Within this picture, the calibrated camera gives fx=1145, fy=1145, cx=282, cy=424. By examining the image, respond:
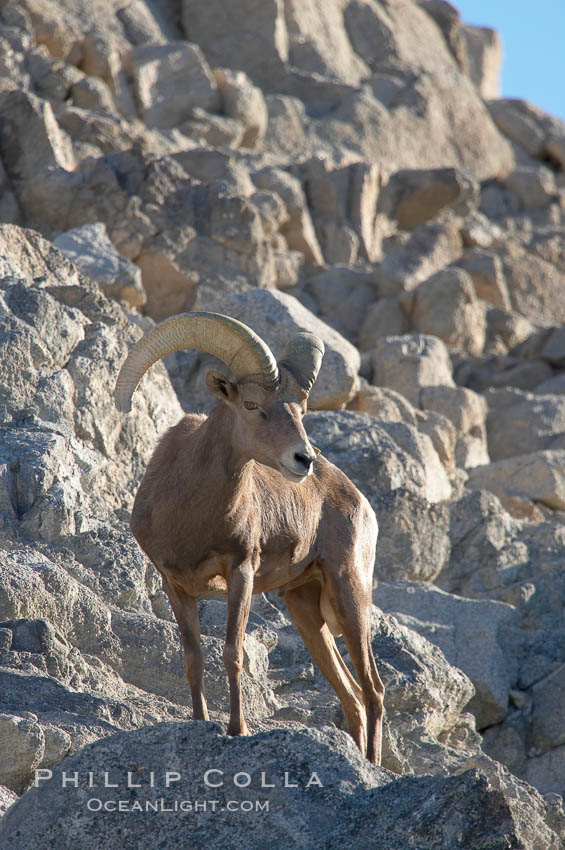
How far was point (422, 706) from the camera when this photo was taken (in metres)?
9.54

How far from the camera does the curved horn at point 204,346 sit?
24.0ft

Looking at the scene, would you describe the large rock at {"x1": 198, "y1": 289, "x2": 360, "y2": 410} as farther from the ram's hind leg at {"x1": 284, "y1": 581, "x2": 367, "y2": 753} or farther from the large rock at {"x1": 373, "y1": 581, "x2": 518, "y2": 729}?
the ram's hind leg at {"x1": 284, "y1": 581, "x2": 367, "y2": 753}

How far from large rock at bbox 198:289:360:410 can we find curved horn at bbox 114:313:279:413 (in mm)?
6770

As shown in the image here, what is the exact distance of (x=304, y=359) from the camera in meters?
7.59

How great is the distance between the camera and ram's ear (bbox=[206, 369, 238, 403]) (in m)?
7.44

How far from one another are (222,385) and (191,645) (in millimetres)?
1680

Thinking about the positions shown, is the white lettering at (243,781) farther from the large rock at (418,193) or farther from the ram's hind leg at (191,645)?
the large rock at (418,193)

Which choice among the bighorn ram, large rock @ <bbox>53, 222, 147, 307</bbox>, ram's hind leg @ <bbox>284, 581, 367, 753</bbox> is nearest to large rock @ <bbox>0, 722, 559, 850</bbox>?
the bighorn ram

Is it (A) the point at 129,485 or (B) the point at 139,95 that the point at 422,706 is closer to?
(A) the point at 129,485

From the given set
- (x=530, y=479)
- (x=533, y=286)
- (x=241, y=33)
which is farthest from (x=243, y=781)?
(x=241, y=33)

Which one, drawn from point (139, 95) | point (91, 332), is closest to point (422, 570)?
point (91, 332)

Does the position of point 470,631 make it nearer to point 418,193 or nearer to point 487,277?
point 487,277

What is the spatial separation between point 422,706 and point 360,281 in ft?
60.0

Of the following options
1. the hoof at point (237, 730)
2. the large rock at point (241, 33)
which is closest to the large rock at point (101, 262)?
the hoof at point (237, 730)
